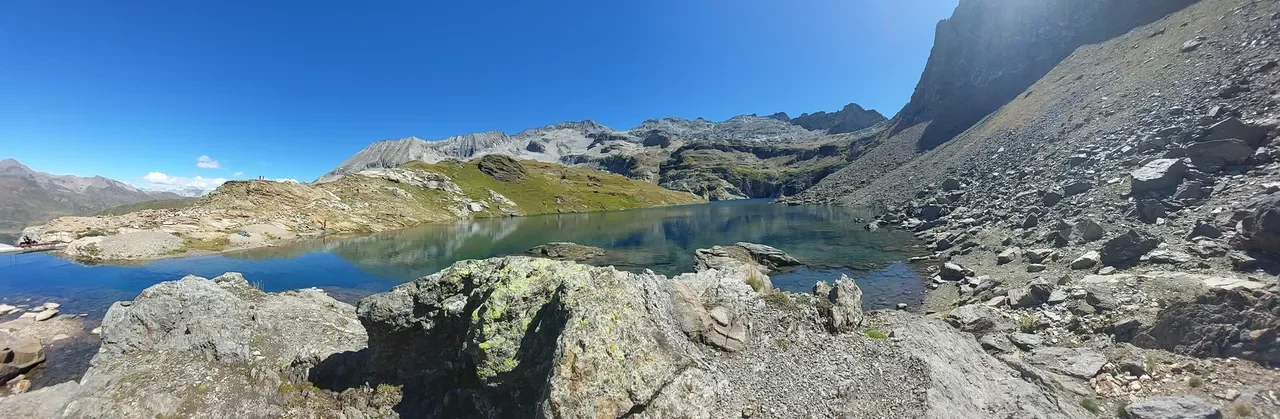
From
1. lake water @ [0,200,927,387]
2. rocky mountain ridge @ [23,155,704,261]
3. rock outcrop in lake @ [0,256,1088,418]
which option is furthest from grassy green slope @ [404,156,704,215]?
rock outcrop in lake @ [0,256,1088,418]

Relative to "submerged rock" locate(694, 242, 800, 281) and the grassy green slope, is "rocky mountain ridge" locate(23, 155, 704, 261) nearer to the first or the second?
the grassy green slope

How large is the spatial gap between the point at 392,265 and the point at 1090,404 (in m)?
56.3

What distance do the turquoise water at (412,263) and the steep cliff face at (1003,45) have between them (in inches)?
3288

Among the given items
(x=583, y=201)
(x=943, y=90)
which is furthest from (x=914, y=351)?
(x=943, y=90)

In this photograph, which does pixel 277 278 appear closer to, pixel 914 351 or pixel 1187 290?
pixel 914 351

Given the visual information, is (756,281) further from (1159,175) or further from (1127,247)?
(1159,175)

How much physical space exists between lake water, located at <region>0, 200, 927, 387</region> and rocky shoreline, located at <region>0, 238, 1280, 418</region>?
11.2 metres

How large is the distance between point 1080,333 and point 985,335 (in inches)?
120

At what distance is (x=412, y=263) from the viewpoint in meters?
51.1

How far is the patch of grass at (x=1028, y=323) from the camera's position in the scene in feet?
55.6

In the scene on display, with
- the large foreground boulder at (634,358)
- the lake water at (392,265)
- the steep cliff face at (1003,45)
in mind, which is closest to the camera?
the large foreground boulder at (634,358)

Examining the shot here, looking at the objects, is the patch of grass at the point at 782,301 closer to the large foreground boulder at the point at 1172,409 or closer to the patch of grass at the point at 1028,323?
the large foreground boulder at the point at 1172,409

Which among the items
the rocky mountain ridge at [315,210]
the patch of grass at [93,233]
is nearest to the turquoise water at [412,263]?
the rocky mountain ridge at [315,210]

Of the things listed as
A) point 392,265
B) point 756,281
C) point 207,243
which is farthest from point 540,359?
point 207,243
